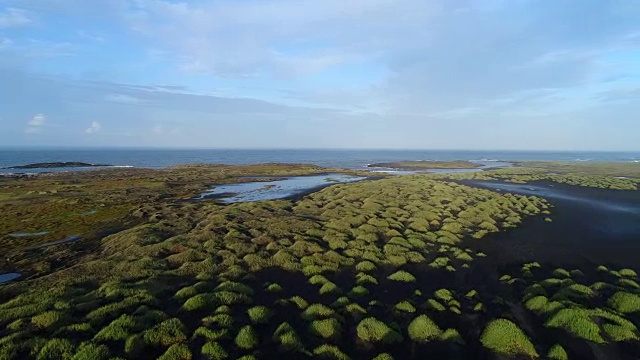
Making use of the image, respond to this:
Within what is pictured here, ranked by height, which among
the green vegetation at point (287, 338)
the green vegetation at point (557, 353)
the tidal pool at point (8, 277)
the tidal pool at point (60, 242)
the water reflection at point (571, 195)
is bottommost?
the green vegetation at point (557, 353)

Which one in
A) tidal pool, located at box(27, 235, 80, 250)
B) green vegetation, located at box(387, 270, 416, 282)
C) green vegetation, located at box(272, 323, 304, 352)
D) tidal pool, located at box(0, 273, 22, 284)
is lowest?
green vegetation, located at box(272, 323, 304, 352)

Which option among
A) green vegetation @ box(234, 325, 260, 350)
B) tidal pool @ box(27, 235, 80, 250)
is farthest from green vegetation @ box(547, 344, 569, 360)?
tidal pool @ box(27, 235, 80, 250)

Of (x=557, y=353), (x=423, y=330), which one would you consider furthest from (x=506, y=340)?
(x=423, y=330)

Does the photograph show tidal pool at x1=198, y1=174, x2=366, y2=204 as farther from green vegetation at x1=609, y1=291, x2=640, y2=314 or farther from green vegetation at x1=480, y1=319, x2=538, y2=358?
green vegetation at x1=609, y1=291, x2=640, y2=314

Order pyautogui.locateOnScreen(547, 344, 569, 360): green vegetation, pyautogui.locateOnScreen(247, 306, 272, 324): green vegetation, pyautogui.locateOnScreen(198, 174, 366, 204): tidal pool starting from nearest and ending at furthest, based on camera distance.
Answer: pyautogui.locateOnScreen(547, 344, 569, 360): green vegetation
pyautogui.locateOnScreen(247, 306, 272, 324): green vegetation
pyautogui.locateOnScreen(198, 174, 366, 204): tidal pool

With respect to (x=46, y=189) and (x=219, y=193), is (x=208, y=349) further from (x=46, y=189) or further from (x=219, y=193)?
(x=46, y=189)

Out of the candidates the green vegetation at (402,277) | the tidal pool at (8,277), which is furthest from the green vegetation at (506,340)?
the tidal pool at (8,277)

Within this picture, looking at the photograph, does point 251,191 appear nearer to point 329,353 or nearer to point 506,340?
point 329,353

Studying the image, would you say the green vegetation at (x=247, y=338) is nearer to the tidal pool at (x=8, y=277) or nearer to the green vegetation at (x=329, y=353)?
the green vegetation at (x=329, y=353)
